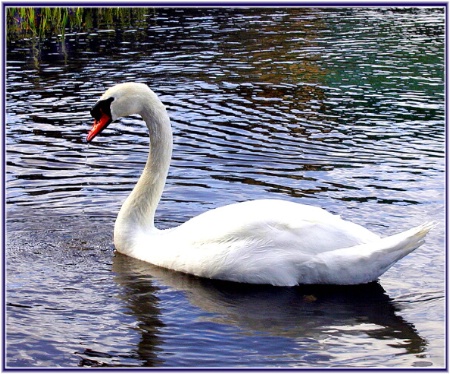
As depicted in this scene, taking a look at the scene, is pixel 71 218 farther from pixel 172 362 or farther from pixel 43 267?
pixel 172 362

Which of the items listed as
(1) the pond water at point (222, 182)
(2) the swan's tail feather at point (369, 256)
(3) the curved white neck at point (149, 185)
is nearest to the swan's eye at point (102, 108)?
(3) the curved white neck at point (149, 185)

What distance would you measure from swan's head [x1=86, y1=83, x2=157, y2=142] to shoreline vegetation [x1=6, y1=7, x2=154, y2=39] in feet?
43.9

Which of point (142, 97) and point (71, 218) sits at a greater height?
point (142, 97)

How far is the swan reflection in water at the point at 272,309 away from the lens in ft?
22.7

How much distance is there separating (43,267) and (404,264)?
327cm

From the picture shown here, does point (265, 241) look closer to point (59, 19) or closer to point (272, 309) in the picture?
point (272, 309)

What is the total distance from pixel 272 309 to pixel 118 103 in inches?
101

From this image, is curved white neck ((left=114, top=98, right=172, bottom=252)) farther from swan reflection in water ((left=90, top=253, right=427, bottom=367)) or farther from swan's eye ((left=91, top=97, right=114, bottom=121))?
swan reflection in water ((left=90, top=253, right=427, bottom=367))

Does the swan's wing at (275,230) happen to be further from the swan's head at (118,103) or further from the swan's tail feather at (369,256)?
the swan's head at (118,103)

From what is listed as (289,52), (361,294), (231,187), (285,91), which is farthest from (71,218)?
(289,52)

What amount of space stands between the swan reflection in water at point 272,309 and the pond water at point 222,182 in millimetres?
18

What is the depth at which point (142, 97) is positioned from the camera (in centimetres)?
880

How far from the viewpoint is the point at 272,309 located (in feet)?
24.4

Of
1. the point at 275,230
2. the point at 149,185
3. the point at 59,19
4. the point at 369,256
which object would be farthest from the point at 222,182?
the point at 59,19
